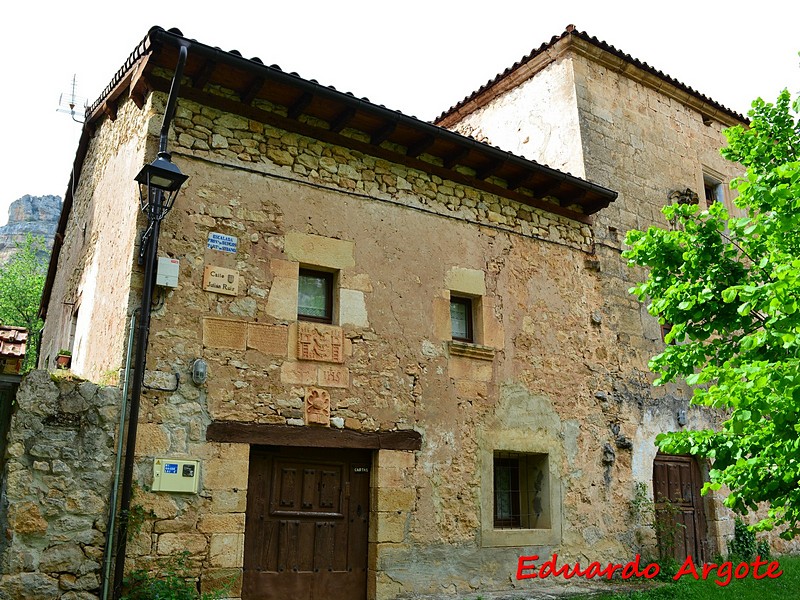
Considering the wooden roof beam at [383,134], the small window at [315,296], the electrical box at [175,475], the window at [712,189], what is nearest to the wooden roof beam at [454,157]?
the wooden roof beam at [383,134]

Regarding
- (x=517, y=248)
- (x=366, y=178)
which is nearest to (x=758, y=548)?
(x=517, y=248)

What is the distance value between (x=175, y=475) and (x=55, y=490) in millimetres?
912

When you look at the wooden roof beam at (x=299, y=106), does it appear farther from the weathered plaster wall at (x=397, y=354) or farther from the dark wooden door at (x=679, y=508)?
the dark wooden door at (x=679, y=508)

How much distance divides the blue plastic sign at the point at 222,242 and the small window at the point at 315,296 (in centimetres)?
80

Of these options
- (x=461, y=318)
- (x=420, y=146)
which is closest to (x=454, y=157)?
(x=420, y=146)

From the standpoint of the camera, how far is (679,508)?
947 centimetres

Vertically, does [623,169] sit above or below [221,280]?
above

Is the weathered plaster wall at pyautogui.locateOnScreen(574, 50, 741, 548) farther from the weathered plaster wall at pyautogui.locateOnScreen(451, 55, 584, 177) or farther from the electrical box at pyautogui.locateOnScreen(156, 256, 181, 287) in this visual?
the electrical box at pyautogui.locateOnScreen(156, 256, 181, 287)

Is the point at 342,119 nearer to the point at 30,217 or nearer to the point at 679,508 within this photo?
the point at 679,508

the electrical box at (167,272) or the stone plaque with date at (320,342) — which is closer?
the electrical box at (167,272)

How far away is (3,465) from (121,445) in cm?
85

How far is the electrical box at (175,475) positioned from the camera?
5.76 meters

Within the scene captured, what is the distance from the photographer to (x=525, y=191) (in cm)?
903

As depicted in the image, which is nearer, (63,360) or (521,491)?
(63,360)
